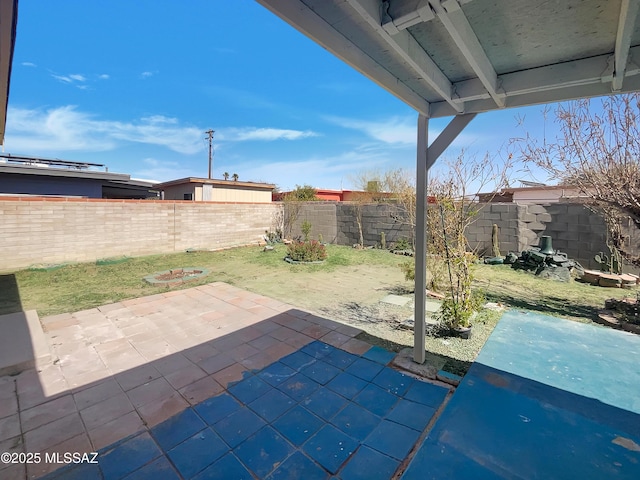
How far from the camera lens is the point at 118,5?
4.82 m

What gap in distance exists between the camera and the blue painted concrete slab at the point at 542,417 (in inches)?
64.4

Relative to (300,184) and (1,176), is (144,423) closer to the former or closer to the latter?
(1,176)

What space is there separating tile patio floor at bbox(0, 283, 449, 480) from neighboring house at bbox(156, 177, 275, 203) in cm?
1129

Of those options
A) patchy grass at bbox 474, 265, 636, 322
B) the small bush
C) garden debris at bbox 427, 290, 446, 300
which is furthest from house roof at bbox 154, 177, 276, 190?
patchy grass at bbox 474, 265, 636, 322

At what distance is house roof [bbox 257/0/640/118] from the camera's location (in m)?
1.39

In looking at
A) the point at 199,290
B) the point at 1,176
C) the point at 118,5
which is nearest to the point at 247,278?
the point at 199,290

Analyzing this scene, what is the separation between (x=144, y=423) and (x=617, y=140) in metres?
6.18

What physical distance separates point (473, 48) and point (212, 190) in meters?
14.7

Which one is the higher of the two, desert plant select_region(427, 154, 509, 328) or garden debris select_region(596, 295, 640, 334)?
desert plant select_region(427, 154, 509, 328)

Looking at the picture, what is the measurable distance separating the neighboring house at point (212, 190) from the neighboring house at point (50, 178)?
2.93 m

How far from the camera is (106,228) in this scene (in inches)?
324

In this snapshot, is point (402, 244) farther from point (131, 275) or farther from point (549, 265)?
point (131, 275)

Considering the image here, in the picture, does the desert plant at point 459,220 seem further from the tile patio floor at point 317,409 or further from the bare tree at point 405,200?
the bare tree at point 405,200

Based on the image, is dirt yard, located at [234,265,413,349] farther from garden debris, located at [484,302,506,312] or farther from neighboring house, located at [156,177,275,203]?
neighboring house, located at [156,177,275,203]
